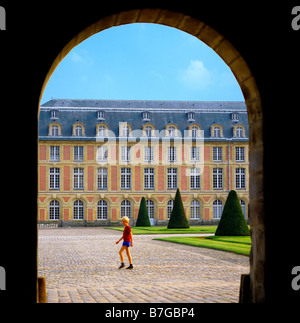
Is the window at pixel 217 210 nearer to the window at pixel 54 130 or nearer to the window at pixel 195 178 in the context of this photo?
the window at pixel 195 178

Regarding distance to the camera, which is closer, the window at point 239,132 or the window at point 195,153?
the window at point 195,153

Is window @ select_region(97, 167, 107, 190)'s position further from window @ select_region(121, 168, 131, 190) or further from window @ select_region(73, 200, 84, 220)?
window @ select_region(73, 200, 84, 220)

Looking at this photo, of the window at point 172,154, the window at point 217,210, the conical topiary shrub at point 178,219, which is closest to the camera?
the conical topiary shrub at point 178,219

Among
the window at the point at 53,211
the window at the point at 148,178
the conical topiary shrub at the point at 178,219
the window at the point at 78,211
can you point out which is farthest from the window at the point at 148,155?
the conical topiary shrub at the point at 178,219

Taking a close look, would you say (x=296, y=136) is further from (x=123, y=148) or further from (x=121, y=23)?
(x=123, y=148)

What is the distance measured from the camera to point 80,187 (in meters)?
36.8

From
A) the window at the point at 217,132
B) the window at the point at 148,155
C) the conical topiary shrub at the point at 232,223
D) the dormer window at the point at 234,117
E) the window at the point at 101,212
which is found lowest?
the window at the point at 101,212

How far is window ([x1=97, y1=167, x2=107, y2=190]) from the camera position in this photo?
3697 centimetres

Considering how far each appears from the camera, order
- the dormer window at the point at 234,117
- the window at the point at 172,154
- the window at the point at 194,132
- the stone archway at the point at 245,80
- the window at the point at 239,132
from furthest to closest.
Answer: the dormer window at the point at 234,117 → the window at the point at 239,132 → the window at the point at 194,132 → the window at the point at 172,154 → the stone archway at the point at 245,80

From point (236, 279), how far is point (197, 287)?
1170 millimetres

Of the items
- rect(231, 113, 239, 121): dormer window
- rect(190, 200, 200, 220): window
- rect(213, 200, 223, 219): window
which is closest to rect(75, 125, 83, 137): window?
rect(190, 200, 200, 220): window

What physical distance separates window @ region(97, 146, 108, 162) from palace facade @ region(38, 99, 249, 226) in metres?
0.08

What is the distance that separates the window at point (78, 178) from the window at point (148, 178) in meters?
4.90

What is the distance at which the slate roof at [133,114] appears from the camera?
37469 millimetres
